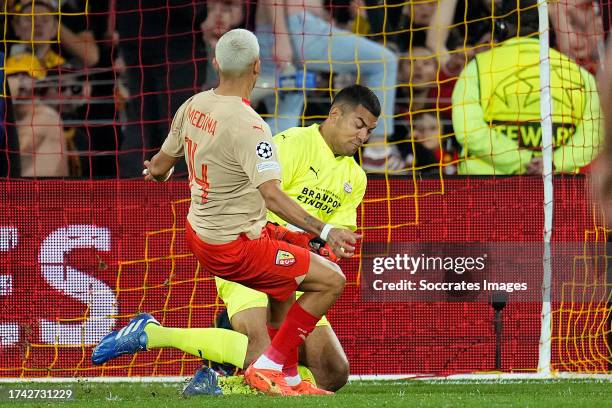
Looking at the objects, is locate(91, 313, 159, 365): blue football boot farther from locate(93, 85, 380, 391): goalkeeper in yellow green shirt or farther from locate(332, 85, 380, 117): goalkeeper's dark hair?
locate(332, 85, 380, 117): goalkeeper's dark hair

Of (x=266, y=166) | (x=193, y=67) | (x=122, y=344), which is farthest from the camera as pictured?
(x=193, y=67)

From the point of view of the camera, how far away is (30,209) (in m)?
9.20

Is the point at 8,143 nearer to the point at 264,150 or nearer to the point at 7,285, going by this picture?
the point at 7,285

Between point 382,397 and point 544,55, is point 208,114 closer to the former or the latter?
point 382,397

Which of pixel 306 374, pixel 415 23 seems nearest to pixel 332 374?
pixel 306 374

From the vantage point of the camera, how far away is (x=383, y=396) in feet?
22.6

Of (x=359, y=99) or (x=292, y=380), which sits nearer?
(x=292, y=380)

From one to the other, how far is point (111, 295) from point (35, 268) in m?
0.59

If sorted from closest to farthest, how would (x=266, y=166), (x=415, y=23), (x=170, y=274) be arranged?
(x=266, y=166)
(x=170, y=274)
(x=415, y=23)

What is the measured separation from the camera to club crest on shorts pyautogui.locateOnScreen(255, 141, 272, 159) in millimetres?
6312

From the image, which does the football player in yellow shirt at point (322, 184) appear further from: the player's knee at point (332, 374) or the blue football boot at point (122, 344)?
the blue football boot at point (122, 344)

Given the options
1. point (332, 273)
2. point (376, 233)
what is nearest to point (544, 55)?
point (376, 233)

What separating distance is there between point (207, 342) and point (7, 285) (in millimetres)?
2368

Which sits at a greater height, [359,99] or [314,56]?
[314,56]
